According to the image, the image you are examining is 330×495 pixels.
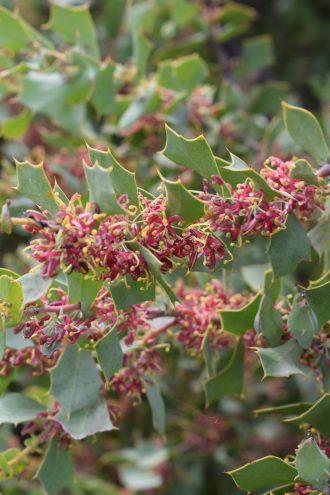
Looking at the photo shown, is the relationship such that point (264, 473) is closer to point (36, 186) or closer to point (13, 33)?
point (36, 186)

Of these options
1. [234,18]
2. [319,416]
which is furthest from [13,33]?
[319,416]

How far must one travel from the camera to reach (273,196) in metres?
1.24

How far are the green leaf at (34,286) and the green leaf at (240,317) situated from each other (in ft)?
1.21

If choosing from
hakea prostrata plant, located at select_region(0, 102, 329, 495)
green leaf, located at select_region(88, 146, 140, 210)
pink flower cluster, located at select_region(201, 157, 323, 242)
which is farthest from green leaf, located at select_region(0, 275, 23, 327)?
pink flower cluster, located at select_region(201, 157, 323, 242)

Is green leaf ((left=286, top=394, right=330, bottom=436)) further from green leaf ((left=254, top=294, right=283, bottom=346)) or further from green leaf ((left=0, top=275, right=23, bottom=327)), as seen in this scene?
green leaf ((left=0, top=275, right=23, bottom=327))

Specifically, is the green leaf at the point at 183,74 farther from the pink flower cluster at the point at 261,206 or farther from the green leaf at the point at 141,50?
the pink flower cluster at the point at 261,206

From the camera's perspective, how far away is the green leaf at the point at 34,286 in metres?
1.13

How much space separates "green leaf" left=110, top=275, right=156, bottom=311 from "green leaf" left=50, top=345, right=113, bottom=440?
0.21 meters

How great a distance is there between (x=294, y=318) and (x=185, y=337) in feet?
0.79

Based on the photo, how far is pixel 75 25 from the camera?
6.50 feet

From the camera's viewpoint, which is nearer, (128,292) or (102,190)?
(102,190)

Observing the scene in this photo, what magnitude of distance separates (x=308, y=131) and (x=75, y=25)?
2.82 feet

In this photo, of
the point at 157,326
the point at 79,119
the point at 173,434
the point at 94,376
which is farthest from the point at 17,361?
the point at 173,434

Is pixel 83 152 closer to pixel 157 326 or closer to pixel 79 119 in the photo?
pixel 79 119
